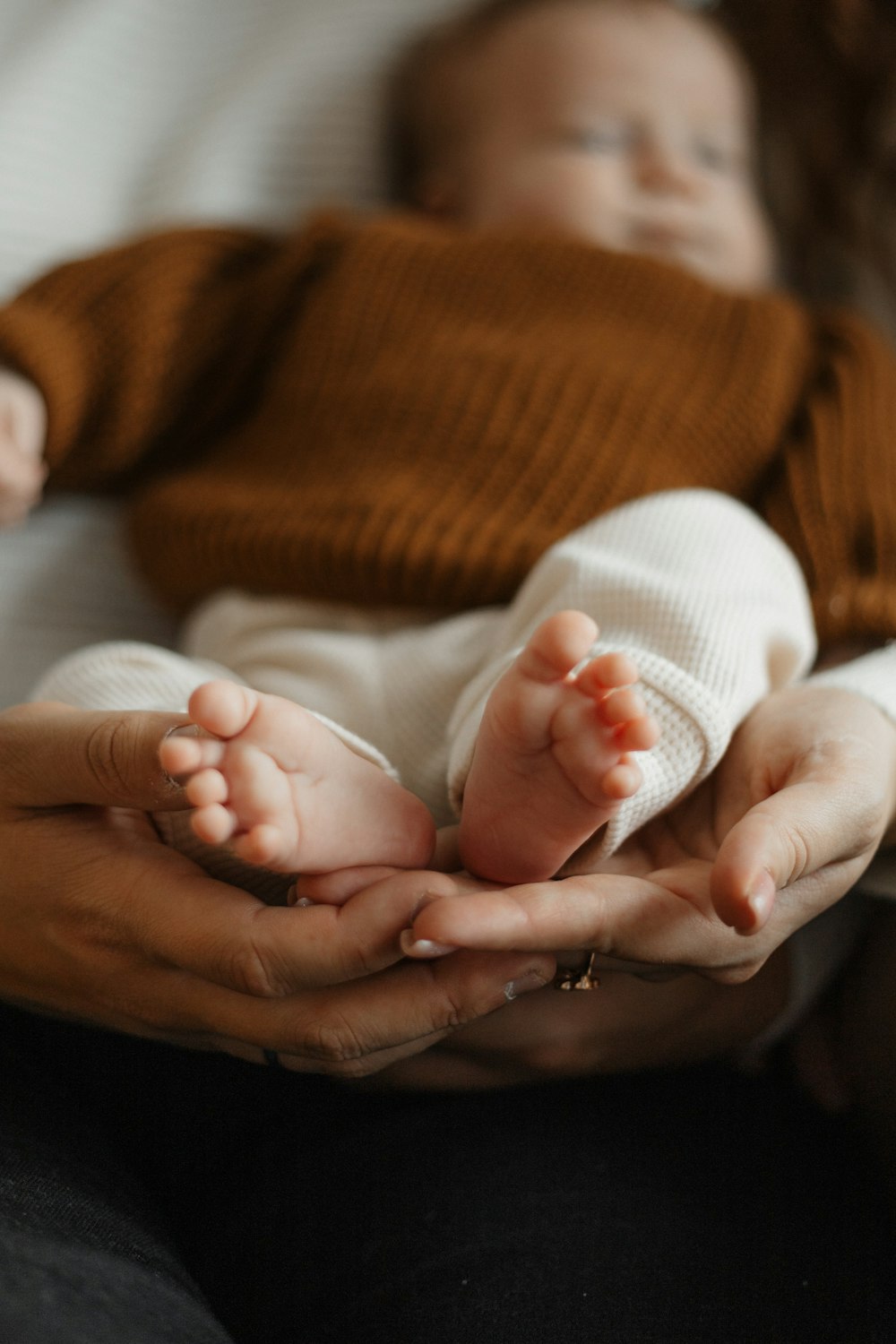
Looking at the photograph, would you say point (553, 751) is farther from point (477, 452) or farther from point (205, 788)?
point (477, 452)

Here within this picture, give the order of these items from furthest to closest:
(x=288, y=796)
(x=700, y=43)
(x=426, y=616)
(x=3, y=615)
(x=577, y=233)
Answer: (x=700, y=43), (x=577, y=233), (x=3, y=615), (x=426, y=616), (x=288, y=796)

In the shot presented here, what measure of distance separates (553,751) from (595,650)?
11 centimetres

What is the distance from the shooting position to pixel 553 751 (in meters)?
0.53

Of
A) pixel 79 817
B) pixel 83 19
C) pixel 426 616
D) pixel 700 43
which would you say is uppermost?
pixel 83 19

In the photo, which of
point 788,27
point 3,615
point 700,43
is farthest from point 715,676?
point 788,27

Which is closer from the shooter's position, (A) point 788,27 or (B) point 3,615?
(B) point 3,615

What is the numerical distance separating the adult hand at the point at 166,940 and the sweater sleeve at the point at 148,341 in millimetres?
501

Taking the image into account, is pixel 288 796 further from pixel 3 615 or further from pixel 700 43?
pixel 700 43

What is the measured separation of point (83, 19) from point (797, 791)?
3.88 feet

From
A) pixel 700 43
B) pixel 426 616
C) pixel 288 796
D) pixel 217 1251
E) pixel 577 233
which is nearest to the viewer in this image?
pixel 288 796

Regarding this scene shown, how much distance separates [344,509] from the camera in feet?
2.98

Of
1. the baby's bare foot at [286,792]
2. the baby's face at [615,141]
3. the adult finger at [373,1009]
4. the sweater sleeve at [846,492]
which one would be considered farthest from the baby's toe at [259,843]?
the baby's face at [615,141]

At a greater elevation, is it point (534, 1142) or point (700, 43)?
point (700, 43)

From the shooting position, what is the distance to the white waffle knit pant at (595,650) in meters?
0.62
